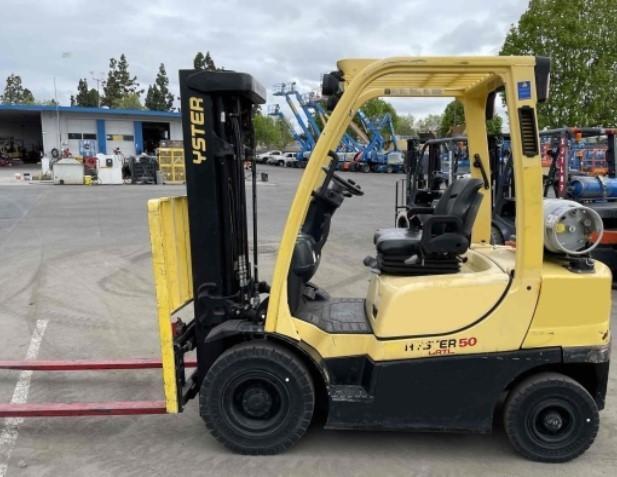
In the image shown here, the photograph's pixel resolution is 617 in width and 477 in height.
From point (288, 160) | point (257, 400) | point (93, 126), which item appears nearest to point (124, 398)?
point (257, 400)

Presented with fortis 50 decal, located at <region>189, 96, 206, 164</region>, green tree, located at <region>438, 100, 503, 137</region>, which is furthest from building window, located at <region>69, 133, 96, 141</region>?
fortis 50 decal, located at <region>189, 96, 206, 164</region>

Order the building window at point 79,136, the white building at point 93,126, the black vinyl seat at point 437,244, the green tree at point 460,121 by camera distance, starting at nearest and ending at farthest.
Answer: the black vinyl seat at point 437,244, the green tree at point 460,121, the white building at point 93,126, the building window at point 79,136

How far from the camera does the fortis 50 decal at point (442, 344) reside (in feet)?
10.8

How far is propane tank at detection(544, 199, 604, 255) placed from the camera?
11.1ft

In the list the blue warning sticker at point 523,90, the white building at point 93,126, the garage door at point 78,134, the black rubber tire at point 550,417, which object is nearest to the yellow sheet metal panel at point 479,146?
the blue warning sticker at point 523,90

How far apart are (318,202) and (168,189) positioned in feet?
80.0

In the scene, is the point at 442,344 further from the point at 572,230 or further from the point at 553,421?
the point at 572,230

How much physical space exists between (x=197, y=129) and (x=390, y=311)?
5.43ft

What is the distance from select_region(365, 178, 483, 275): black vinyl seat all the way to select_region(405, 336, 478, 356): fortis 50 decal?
0.48m

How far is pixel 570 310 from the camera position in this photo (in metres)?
3.30

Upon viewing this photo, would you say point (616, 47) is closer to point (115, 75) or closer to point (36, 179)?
point (36, 179)

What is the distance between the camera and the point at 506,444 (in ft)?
12.1

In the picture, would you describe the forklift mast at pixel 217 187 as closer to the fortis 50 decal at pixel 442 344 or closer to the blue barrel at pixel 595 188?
the fortis 50 decal at pixel 442 344

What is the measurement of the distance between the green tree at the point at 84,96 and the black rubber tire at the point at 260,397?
342 ft
